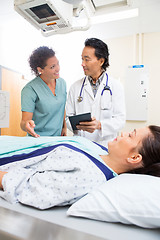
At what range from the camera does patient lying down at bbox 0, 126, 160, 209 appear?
71 cm

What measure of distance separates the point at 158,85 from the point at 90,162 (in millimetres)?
2988

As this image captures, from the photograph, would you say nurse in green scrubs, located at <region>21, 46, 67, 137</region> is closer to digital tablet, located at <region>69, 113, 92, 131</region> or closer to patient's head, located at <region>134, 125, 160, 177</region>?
digital tablet, located at <region>69, 113, 92, 131</region>

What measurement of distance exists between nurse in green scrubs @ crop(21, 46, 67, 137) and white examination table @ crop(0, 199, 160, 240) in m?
1.15

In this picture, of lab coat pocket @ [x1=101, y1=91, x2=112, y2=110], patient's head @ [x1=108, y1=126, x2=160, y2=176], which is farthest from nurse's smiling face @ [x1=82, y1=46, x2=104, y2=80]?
patient's head @ [x1=108, y1=126, x2=160, y2=176]

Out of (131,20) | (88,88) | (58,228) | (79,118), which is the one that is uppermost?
(131,20)

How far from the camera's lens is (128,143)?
3.20ft

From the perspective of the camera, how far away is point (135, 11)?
2.60 metres

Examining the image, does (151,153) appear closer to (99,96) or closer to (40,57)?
(99,96)

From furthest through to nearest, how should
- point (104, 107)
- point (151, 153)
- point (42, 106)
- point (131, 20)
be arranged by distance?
point (131, 20) → point (42, 106) → point (104, 107) → point (151, 153)

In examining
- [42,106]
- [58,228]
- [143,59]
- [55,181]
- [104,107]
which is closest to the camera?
[58,228]

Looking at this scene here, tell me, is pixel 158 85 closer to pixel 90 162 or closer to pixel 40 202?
pixel 90 162

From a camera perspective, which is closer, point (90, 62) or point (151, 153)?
point (151, 153)

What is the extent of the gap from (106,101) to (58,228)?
1256mm

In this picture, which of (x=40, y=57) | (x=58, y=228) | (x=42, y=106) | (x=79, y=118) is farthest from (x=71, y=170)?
(x=40, y=57)
